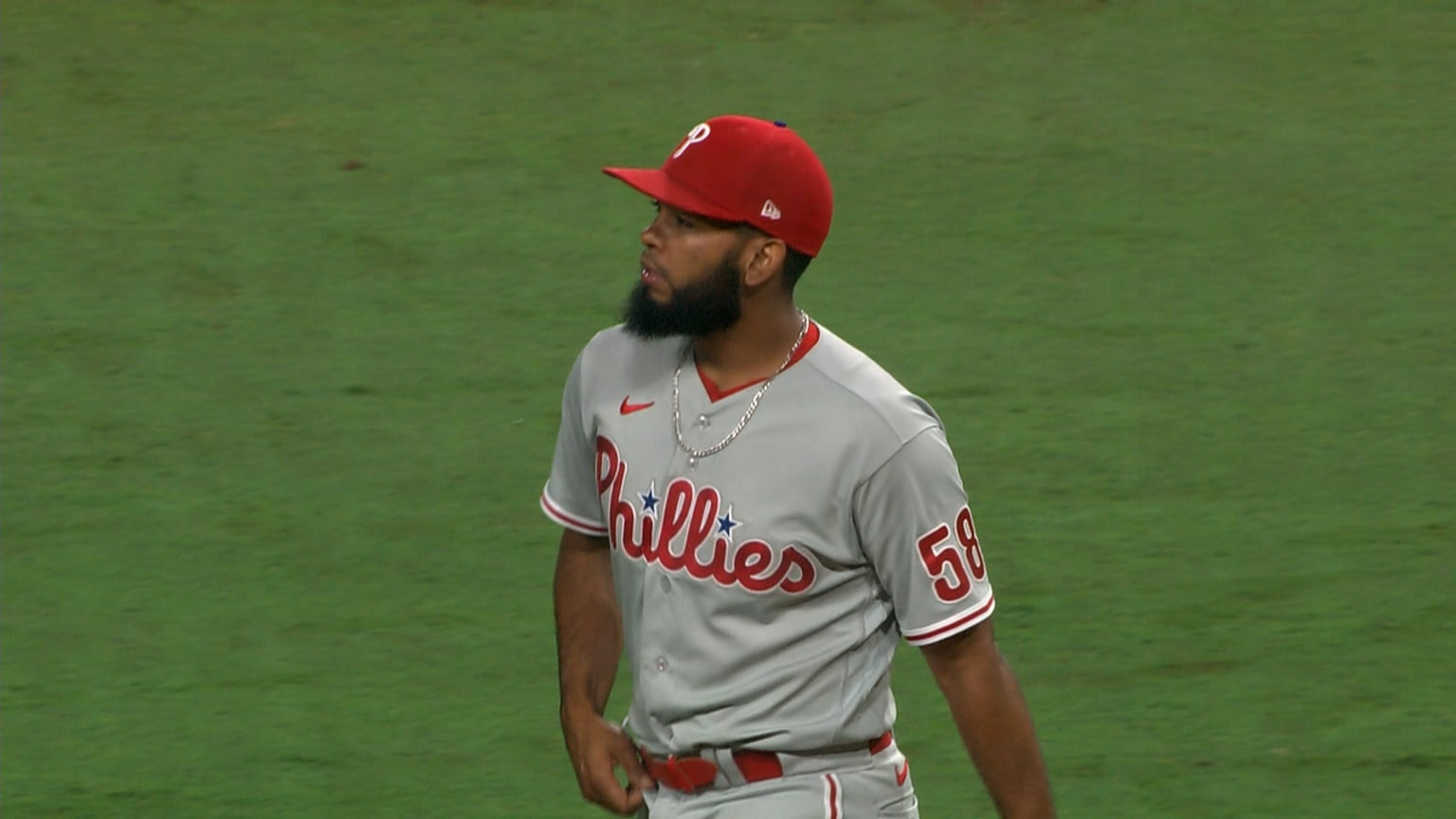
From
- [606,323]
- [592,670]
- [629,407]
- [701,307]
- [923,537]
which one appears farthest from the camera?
[606,323]

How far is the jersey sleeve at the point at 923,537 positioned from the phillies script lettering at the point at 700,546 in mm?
123

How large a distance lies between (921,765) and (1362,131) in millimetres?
4642

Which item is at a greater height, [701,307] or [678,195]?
[678,195]

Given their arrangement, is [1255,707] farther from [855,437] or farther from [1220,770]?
[855,437]

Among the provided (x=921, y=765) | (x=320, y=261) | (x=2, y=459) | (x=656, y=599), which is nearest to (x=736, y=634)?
(x=656, y=599)

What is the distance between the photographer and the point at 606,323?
7.44m

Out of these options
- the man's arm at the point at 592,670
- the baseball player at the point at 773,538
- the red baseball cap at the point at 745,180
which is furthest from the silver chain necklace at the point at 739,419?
the man's arm at the point at 592,670

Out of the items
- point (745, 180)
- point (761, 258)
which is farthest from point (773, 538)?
point (745, 180)

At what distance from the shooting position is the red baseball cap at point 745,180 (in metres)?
3.26

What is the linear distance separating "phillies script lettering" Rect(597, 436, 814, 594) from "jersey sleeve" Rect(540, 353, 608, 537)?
0.58 feet

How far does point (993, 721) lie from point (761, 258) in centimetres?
77

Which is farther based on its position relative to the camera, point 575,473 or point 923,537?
point 575,473

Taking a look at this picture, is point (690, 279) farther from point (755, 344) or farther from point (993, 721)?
point (993, 721)

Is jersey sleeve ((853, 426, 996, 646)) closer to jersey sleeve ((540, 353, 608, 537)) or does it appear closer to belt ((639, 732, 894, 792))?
belt ((639, 732, 894, 792))
